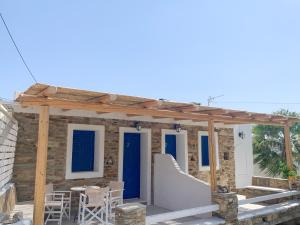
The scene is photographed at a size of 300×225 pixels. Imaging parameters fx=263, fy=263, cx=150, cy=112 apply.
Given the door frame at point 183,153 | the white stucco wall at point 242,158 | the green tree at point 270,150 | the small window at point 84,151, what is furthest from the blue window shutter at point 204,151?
the green tree at point 270,150

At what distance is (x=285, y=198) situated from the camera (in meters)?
9.91

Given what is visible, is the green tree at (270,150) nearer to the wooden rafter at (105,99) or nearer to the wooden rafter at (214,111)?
the wooden rafter at (214,111)

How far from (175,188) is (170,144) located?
7.78 ft

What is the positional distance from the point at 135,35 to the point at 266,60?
7751mm

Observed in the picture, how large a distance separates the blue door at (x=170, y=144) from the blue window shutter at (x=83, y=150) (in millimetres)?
3171

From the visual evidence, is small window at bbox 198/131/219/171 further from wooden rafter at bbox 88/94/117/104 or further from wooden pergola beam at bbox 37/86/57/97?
wooden pergola beam at bbox 37/86/57/97

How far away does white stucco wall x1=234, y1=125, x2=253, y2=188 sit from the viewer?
513 inches

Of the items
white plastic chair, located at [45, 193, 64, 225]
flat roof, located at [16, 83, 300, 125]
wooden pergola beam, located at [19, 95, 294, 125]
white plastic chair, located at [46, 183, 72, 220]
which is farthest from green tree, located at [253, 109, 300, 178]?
white plastic chair, located at [45, 193, 64, 225]

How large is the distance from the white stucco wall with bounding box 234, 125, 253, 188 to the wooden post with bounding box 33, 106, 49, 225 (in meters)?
10.4

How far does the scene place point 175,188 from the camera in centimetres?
900

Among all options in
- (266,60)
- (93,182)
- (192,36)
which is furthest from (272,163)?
(93,182)

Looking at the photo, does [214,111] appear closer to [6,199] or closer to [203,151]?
[203,151]

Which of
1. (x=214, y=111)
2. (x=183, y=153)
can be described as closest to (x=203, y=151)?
(x=183, y=153)

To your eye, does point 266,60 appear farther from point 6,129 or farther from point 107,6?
point 6,129
